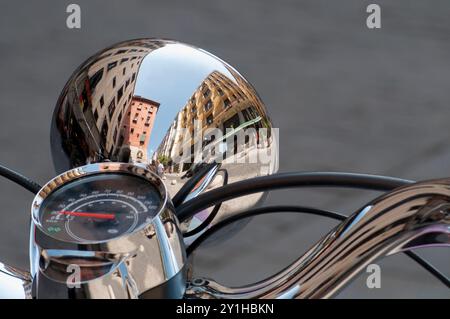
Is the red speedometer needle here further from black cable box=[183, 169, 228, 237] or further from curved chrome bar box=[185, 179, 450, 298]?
black cable box=[183, 169, 228, 237]

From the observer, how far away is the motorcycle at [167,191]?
0.60 m

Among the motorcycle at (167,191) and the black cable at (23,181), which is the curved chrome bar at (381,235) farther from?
the black cable at (23,181)

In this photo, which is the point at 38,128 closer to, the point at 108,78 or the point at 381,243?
the point at 108,78

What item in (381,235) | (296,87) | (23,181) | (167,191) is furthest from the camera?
(296,87)

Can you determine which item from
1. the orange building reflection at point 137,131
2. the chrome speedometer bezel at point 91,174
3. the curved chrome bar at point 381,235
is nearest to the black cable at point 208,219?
the orange building reflection at point 137,131

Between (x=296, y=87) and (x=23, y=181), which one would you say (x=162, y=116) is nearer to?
(x=23, y=181)

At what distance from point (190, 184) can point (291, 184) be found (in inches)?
7.9

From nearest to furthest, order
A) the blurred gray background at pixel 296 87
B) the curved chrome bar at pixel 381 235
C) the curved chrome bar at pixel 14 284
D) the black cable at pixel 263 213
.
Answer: the curved chrome bar at pixel 381 235 → the curved chrome bar at pixel 14 284 → the black cable at pixel 263 213 → the blurred gray background at pixel 296 87

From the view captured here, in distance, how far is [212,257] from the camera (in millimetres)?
2619

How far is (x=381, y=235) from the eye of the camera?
0.59 m

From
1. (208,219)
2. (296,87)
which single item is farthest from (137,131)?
(296,87)

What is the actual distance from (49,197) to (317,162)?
94.1 inches

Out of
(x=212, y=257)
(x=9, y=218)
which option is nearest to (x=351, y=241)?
(x=212, y=257)

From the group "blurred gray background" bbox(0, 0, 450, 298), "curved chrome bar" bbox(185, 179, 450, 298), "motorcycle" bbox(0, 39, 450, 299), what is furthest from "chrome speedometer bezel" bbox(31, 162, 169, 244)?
"blurred gray background" bbox(0, 0, 450, 298)
